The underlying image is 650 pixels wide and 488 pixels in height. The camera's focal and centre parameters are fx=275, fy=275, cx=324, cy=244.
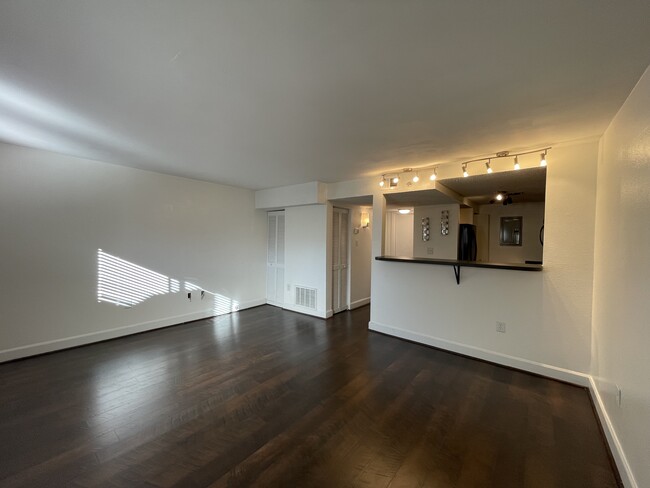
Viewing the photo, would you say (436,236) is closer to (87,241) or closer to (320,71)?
(320,71)

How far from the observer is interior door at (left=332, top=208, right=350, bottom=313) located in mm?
5277

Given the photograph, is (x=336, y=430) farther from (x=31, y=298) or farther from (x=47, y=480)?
(x=31, y=298)

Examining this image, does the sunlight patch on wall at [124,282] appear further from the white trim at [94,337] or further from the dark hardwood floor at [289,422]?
the dark hardwood floor at [289,422]

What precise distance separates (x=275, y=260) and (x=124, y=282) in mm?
2662

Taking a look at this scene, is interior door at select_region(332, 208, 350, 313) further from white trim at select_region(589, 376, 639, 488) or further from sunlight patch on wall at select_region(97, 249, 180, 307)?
white trim at select_region(589, 376, 639, 488)

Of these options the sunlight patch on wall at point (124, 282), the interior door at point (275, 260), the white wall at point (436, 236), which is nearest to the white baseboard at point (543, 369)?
the white wall at point (436, 236)

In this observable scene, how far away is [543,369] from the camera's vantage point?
291 centimetres

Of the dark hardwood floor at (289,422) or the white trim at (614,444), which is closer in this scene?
the white trim at (614,444)

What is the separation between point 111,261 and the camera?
12.6 feet

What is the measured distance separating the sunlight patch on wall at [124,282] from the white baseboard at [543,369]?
11.3ft

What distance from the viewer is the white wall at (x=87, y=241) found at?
124 inches

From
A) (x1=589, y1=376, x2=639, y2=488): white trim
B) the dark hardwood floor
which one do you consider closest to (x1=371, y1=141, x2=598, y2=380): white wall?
the dark hardwood floor

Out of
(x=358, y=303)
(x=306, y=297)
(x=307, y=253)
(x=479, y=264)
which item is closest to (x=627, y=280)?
(x=479, y=264)

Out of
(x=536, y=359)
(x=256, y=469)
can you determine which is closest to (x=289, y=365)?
(x=256, y=469)
